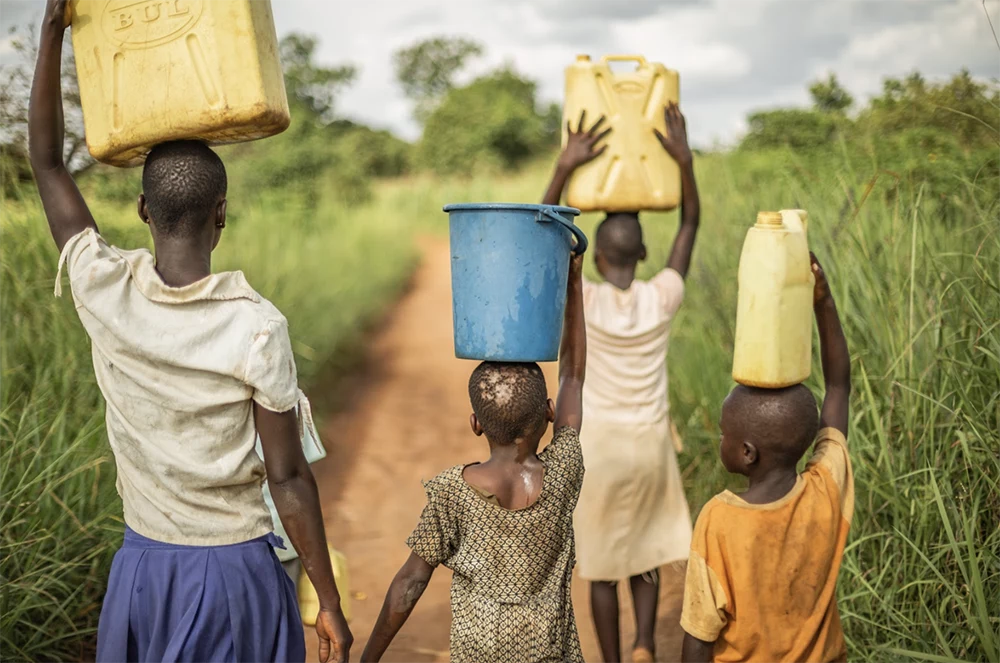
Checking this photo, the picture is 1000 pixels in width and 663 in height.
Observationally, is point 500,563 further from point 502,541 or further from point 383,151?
point 383,151

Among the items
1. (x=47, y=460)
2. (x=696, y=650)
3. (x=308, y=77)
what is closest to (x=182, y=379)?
(x=696, y=650)

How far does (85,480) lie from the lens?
331 cm

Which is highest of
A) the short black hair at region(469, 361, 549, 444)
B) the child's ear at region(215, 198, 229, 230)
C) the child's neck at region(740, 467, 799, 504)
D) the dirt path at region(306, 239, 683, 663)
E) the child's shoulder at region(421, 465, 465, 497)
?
the child's ear at region(215, 198, 229, 230)

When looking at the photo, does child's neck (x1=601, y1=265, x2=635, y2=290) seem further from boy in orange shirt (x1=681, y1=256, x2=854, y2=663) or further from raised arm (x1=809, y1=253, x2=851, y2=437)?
boy in orange shirt (x1=681, y1=256, x2=854, y2=663)

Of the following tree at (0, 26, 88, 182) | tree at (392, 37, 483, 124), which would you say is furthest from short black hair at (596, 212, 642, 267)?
tree at (392, 37, 483, 124)

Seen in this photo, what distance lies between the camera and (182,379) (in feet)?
6.66

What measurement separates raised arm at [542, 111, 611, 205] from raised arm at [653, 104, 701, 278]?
212 mm

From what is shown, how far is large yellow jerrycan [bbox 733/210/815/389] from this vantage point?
2.20 m

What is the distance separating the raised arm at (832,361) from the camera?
2471 mm

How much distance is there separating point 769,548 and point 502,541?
0.60 metres

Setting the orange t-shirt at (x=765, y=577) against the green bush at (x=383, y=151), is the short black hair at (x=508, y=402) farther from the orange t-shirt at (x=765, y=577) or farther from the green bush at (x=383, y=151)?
the green bush at (x=383, y=151)

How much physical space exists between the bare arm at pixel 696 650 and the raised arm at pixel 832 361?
64 centimetres

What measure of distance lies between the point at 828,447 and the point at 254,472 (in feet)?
4.47

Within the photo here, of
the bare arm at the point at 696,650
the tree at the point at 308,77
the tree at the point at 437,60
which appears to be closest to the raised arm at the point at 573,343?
the bare arm at the point at 696,650
